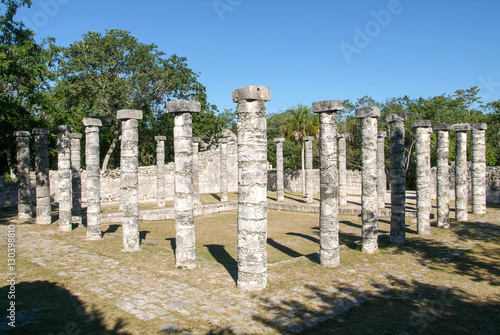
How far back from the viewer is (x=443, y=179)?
13.9 meters

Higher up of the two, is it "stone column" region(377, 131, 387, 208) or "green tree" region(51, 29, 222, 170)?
"green tree" region(51, 29, 222, 170)

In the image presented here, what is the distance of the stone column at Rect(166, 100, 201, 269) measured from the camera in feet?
29.3

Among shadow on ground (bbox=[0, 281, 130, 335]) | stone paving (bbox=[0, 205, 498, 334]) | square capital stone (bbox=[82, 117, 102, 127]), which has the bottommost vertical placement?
stone paving (bbox=[0, 205, 498, 334])

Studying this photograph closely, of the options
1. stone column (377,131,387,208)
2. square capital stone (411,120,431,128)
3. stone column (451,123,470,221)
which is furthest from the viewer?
stone column (377,131,387,208)

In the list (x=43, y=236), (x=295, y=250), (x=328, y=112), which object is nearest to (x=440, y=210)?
(x=295, y=250)

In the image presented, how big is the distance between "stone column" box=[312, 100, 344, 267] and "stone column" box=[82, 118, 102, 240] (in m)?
7.07

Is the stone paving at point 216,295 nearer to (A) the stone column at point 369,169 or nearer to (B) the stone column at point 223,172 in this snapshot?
(A) the stone column at point 369,169

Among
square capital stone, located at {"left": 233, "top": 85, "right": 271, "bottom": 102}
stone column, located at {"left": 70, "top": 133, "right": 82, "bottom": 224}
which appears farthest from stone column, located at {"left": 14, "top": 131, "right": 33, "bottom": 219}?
square capital stone, located at {"left": 233, "top": 85, "right": 271, "bottom": 102}

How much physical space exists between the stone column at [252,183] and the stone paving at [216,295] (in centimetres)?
62

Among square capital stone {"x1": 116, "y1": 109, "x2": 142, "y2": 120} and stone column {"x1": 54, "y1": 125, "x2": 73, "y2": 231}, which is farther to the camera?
stone column {"x1": 54, "y1": 125, "x2": 73, "y2": 231}

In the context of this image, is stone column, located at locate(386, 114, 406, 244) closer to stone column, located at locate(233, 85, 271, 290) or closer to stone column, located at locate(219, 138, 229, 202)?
stone column, located at locate(233, 85, 271, 290)

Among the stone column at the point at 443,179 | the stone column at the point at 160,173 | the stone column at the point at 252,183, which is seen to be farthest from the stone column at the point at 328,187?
the stone column at the point at 160,173

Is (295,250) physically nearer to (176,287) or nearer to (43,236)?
(176,287)

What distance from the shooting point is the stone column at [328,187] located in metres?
8.95
